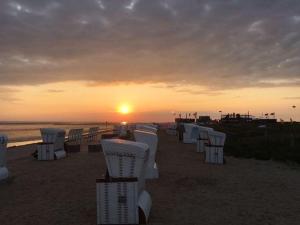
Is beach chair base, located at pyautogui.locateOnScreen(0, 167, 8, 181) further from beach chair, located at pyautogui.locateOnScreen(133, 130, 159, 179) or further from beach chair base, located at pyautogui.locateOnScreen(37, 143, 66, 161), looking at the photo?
beach chair base, located at pyautogui.locateOnScreen(37, 143, 66, 161)

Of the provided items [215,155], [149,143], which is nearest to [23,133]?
[215,155]

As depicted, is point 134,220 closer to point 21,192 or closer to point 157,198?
point 157,198

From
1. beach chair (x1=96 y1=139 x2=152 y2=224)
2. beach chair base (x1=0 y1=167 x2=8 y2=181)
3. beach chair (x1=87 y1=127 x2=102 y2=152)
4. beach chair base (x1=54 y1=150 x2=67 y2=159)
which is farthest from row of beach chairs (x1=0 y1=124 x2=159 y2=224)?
beach chair (x1=87 y1=127 x2=102 y2=152)

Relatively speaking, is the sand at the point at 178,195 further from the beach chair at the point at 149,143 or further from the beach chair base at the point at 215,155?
the beach chair base at the point at 215,155

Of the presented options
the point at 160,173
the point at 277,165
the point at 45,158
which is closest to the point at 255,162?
the point at 277,165

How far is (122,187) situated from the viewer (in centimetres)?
708

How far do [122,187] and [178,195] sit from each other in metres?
2.94

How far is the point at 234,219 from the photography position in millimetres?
7652

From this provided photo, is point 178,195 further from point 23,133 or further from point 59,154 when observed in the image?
point 23,133

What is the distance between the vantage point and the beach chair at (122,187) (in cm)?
707

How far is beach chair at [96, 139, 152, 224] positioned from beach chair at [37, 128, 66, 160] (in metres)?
10.5

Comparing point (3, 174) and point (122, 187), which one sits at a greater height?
point (122, 187)

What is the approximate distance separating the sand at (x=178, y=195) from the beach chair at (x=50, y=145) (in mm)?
1935

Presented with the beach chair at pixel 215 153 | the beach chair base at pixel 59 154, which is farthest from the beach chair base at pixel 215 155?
the beach chair base at pixel 59 154
